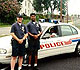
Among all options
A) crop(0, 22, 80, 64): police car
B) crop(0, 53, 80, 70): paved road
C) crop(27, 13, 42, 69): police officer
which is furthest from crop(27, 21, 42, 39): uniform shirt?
crop(0, 53, 80, 70): paved road

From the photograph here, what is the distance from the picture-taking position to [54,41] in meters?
5.57

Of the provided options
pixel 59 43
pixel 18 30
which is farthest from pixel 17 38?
pixel 59 43

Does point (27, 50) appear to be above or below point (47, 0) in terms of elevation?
below

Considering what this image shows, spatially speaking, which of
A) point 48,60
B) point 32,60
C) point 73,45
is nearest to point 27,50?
point 32,60

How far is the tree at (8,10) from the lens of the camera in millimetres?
30250

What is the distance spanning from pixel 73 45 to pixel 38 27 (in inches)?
75.4

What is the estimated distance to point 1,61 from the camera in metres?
4.64

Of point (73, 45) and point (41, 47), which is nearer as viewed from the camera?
point (41, 47)

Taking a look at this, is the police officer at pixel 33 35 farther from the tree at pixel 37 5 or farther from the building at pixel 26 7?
the tree at pixel 37 5

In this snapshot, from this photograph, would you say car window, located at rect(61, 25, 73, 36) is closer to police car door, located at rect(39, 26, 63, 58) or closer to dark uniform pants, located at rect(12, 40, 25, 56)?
police car door, located at rect(39, 26, 63, 58)

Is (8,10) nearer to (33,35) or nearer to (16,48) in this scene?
(33,35)

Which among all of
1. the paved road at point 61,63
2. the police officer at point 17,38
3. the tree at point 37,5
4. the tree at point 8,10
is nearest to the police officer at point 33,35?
the police officer at point 17,38

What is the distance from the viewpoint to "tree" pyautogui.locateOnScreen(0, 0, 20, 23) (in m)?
30.2

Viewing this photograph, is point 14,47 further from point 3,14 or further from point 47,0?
point 47,0
